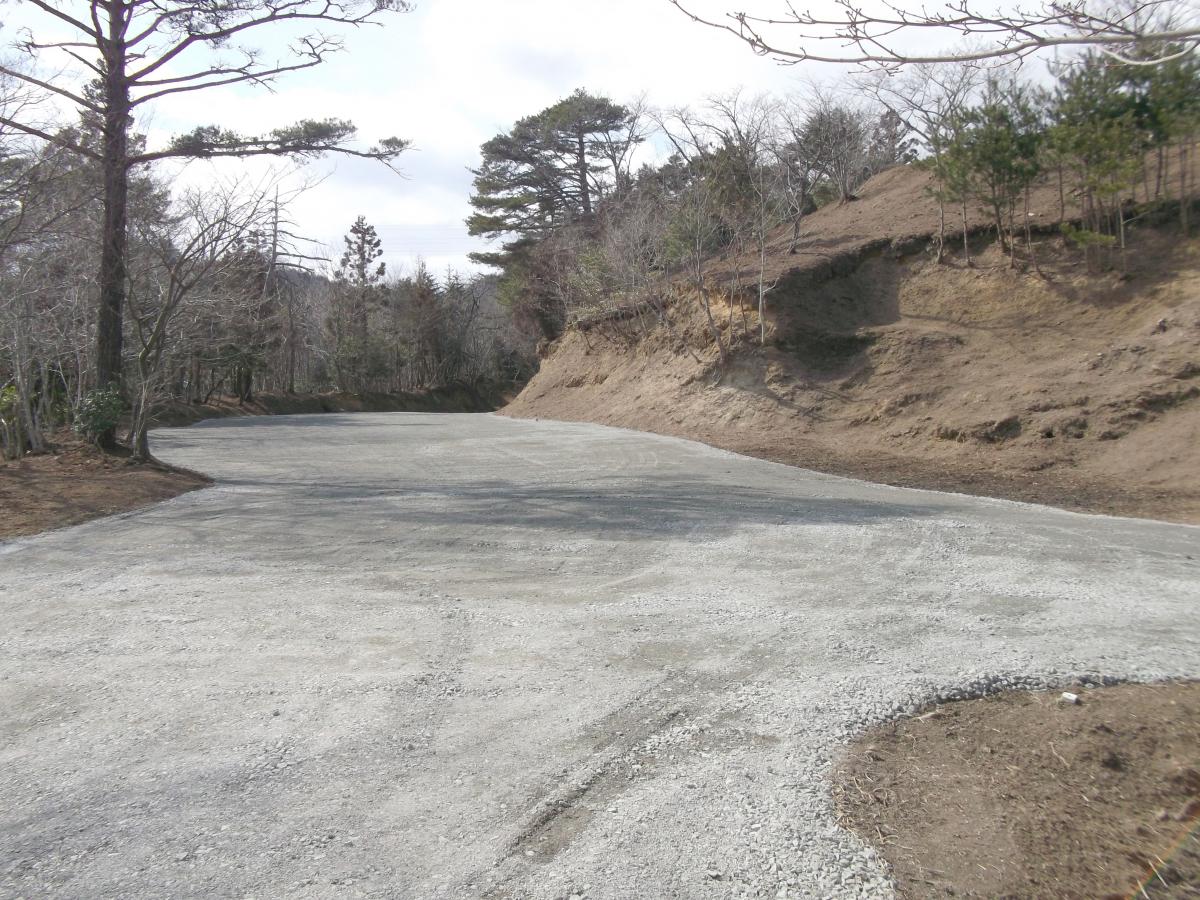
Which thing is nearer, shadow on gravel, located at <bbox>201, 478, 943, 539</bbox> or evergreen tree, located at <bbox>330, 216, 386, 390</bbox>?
shadow on gravel, located at <bbox>201, 478, 943, 539</bbox>

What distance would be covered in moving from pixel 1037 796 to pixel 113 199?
1507 centimetres

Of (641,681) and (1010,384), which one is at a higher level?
(1010,384)

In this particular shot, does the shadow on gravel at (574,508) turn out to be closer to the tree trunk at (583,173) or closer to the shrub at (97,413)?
the shrub at (97,413)

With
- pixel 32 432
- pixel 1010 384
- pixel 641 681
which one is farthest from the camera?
pixel 1010 384

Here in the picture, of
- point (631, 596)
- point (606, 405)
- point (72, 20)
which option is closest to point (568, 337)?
point (606, 405)

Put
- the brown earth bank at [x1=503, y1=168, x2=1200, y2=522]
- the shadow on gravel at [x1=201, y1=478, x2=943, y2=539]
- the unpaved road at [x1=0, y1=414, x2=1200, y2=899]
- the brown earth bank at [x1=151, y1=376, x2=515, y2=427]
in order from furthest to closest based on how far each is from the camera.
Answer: the brown earth bank at [x1=151, y1=376, x2=515, y2=427]
the brown earth bank at [x1=503, y1=168, x2=1200, y2=522]
the shadow on gravel at [x1=201, y1=478, x2=943, y2=539]
the unpaved road at [x1=0, y1=414, x2=1200, y2=899]

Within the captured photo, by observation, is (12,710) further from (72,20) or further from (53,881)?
(72,20)

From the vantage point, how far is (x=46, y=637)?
514cm

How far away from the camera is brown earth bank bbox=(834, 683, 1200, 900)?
2.62 meters

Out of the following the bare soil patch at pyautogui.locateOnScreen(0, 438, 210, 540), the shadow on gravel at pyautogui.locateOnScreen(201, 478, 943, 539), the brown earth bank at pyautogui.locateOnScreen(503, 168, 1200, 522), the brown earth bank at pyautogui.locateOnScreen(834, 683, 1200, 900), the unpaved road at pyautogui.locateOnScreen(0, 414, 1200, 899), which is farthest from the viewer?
the brown earth bank at pyautogui.locateOnScreen(503, 168, 1200, 522)

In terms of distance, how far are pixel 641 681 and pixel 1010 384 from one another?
1448 cm

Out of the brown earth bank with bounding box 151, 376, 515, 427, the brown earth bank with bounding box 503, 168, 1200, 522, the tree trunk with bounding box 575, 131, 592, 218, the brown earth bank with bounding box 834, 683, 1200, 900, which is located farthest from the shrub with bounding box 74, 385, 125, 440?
the tree trunk with bounding box 575, 131, 592, 218

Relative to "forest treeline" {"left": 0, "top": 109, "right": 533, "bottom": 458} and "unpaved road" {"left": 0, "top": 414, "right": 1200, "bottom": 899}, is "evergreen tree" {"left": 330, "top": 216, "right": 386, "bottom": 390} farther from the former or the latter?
"unpaved road" {"left": 0, "top": 414, "right": 1200, "bottom": 899}

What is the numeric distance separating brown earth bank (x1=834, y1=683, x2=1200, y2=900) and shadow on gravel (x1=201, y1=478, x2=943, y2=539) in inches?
185
